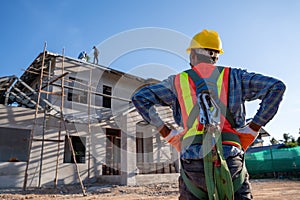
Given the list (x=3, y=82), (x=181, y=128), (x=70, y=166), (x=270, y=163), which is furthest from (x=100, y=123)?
(x=181, y=128)

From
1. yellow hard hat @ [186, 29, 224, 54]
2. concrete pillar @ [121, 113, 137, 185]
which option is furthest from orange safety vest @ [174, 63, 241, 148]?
concrete pillar @ [121, 113, 137, 185]

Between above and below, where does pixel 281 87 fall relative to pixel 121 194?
above

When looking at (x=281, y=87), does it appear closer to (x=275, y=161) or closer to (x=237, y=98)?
(x=237, y=98)

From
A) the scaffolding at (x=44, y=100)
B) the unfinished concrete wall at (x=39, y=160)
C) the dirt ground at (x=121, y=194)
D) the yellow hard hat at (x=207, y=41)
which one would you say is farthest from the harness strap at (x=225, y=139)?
the unfinished concrete wall at (x=39, y=160)

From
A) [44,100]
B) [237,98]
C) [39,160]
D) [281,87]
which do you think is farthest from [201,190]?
[39,160]

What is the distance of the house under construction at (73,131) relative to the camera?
404 inches

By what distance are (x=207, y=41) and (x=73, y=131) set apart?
36.2 feet

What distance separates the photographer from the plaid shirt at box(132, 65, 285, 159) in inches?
55.3

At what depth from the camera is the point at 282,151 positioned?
14789 millimetres

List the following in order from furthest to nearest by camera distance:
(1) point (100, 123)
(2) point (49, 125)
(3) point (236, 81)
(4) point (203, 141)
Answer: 1. (1) point (100, 123)
2. (2) point (49, 125)
3. (3) point (236, 81)
4. (4) point (203, 141)

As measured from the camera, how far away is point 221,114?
1.42m

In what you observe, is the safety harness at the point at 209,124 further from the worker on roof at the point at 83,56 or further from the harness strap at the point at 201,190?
the worker on roof at the point at 83,56

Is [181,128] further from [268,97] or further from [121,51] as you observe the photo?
[121,51]

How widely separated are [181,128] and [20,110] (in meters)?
10.4
